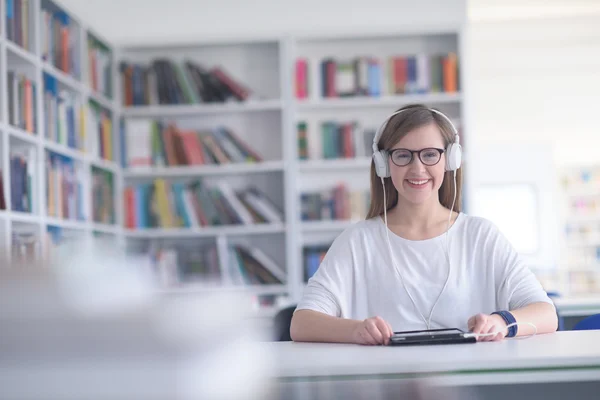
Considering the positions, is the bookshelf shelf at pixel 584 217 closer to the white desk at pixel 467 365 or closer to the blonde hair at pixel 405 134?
the blonde hair at pixel 405 134

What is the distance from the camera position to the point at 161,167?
482 cm

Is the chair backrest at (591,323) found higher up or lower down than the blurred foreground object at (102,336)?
lower down

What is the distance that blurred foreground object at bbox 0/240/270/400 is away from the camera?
1.01 feet

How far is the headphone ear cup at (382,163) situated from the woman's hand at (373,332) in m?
0.48

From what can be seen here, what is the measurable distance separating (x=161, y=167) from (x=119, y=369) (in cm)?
457

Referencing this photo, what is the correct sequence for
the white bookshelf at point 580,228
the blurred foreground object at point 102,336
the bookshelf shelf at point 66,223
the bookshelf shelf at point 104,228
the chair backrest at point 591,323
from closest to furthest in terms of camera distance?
the blurred foreground object at point 102,336 → the chair backrest at point 591,323 → the bookshelf shelf at point 66,223 → the bookshelf shelf at point 104,228 → the white bookshelf at point 580,228

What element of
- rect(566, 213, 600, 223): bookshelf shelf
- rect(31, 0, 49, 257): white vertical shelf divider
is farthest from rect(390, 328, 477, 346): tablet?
rect(566, 213, 600, 223): bookshelf shelf

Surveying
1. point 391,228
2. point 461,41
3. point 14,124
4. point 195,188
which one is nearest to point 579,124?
point 461,41

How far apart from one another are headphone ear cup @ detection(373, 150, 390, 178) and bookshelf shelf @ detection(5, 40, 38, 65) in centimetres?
219

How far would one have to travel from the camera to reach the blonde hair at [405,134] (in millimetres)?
1780

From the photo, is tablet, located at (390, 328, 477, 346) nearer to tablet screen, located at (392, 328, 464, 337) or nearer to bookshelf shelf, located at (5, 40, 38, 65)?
tablet screen, located at (392, 328, 464, 337)

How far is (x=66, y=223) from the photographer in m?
3.90

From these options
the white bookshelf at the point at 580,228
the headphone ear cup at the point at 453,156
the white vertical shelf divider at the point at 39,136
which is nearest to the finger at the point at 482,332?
the headphone ear cup at the point at 453,156

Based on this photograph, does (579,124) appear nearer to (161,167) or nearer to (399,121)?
(161,167)
